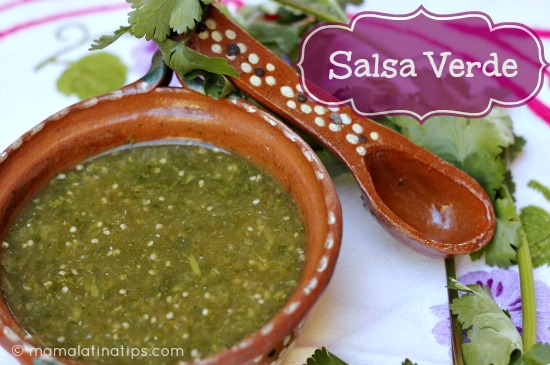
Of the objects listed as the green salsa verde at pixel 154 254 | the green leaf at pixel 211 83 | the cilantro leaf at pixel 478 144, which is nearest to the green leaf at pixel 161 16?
the green leaf at pixel 211 83

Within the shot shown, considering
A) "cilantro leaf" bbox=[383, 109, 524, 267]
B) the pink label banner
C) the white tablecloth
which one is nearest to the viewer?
the white tablecloth

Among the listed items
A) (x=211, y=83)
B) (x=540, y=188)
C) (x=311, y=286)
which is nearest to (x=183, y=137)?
(x=211, y=83)

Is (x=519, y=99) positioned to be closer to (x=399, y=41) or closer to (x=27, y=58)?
(x=399, y=41)

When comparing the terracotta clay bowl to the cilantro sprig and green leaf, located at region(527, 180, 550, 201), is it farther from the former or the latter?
green leaf, located at region(527, 180, 550, 201)

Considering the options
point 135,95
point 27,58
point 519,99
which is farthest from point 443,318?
point 27,58

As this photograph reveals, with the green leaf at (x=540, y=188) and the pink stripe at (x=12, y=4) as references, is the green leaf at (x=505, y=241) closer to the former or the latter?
the green leaf at (x=540, y=188)

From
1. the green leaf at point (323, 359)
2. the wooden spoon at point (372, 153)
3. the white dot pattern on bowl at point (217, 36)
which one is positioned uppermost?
the white dot pattern on bowl at point (217, 36)

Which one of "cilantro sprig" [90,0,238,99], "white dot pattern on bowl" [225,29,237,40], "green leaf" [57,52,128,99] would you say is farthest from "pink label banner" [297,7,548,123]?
"green leaf" [57,52,128,99]

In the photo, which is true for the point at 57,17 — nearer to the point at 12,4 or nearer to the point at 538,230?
the point at 12,4
